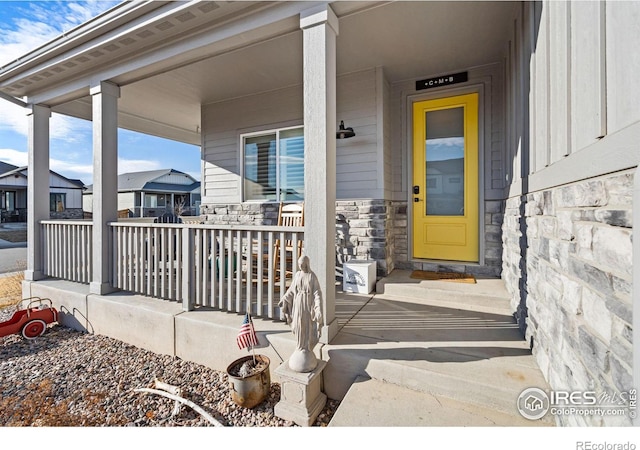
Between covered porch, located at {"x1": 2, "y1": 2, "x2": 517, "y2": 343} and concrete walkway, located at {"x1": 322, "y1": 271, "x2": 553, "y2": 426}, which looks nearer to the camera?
concrete walkway, located at {"x1": 322, "y1": 271, "x2": 553, "y2": 426}

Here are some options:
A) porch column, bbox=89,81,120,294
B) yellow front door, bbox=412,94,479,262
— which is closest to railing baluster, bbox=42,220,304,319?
porch column, bbox=89,81,120,294

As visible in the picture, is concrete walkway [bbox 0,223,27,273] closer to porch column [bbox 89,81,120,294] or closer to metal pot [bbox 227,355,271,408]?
porch column [bbox 89,81,120,294]

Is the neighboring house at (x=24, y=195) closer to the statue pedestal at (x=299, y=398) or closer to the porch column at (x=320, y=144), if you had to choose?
the porch column at (x=320, y=144)

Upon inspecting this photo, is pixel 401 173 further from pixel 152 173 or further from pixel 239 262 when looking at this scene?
pixel 152 173

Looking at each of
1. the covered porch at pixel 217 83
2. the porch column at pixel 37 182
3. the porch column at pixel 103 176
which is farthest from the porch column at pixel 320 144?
the porch column at pixel 37 182

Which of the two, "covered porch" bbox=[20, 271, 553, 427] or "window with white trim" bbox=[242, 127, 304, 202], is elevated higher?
"window with white trim" bbox=[242, 127, 304, 202]

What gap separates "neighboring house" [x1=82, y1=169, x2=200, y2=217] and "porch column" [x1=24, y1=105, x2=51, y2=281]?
15.3 meters

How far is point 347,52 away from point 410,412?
11.7ft

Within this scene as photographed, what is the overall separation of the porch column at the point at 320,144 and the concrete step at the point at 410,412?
54 cm

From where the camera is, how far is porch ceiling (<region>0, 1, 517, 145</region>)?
8.96 feet

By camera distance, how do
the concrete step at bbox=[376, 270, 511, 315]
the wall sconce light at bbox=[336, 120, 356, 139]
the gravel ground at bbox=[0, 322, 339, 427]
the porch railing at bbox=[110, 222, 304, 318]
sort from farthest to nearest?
the wall sconce light at bbox=[336, 120, 356, 139] < the concrete step at bbox=[376, 270, 511, 315] < the porch railing at bbox=[110, 222, 304, 318] < the gravel ground at bbox=[0, 322, 339, 427]

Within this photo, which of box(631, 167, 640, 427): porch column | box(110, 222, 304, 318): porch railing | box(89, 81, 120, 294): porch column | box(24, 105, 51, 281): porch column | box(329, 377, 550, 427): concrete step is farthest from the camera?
box(24, 105, 51, 281): porch column

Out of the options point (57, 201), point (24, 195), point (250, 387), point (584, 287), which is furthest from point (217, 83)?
point (24, 195)
